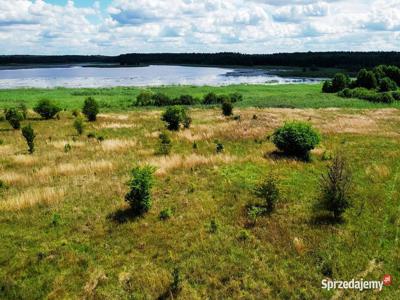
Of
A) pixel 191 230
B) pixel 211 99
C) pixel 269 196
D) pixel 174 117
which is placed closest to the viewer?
pixel 191 230

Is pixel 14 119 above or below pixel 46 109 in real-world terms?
below

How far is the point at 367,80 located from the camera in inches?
3174

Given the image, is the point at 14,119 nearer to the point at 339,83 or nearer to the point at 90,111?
the point at 90,111

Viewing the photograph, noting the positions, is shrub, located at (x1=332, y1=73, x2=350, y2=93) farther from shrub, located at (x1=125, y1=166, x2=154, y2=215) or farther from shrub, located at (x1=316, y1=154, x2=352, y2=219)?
shrub, located at (x1=125, y1=166, x2=154, y2=215)

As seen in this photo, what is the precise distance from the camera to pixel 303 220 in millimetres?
12469

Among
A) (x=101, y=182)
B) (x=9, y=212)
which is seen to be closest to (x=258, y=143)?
(x=101, y=182)

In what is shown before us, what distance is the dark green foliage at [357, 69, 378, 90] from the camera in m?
80.0

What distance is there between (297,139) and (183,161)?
695 centimetres

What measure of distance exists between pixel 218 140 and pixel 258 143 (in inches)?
125

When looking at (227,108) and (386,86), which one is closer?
(227,108)

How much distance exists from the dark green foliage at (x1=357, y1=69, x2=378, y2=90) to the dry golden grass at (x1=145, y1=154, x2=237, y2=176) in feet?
235

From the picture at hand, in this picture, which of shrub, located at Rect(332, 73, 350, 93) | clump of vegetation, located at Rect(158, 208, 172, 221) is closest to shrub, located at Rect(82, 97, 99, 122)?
clump of vegetation, located at Rect(158, 208, 172, 221)

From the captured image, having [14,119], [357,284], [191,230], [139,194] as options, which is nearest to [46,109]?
[14,119]

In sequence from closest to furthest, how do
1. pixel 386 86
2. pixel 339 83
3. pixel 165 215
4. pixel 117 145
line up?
1. pixel 165 215
2. pixel 117 145
3. pixel 386 86
4. pixel 339 83
